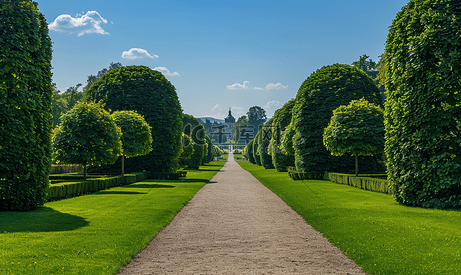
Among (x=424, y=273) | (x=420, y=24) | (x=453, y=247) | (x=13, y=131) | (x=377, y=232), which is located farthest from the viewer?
(x=420, y=24)

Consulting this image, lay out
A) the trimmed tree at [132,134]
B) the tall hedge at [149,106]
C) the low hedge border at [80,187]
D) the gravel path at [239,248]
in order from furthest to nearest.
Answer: the tall hedge at [149,106] → the trimmed tree at [132,134] → the low hedge border at [80,187] → the gravel path at [239,248]

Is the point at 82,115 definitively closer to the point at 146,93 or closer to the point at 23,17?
the point at 23,17

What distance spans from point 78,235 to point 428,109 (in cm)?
1098

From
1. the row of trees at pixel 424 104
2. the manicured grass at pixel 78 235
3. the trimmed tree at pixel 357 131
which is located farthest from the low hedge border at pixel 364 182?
the manicured grass at pixel 78 235

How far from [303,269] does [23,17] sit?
11461mm

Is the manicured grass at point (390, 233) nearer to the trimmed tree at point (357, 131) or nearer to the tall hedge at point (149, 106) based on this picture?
the trimmed tree at point (357, 131)

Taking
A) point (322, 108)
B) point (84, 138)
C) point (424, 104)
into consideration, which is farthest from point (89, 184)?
point (322, 108)

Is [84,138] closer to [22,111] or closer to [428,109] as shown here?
[22,111]

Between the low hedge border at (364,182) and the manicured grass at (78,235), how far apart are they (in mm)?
9601

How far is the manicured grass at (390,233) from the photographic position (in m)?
6.09

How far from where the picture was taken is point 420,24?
12.2 metres

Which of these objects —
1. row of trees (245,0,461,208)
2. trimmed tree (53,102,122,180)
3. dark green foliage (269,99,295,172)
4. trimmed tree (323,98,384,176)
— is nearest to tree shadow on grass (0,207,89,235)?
trimmed tree (53,102,122,180)

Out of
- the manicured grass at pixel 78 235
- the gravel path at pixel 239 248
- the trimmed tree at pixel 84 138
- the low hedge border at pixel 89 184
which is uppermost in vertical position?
the trimmed tree at pixel 84 138

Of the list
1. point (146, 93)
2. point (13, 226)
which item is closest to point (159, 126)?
point (146, 93)
